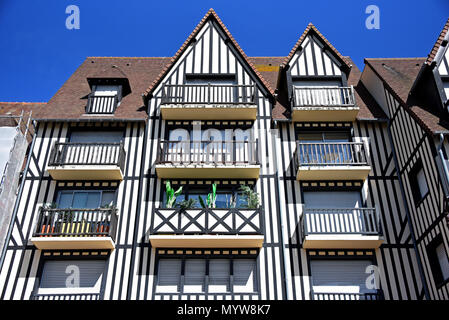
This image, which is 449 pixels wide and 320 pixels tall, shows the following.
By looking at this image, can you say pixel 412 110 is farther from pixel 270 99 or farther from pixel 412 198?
pixel 270 99

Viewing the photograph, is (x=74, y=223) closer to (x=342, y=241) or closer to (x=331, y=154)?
(x=342, y=241)

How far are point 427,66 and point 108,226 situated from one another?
40.6 ft

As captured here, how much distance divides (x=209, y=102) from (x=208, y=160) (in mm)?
2531

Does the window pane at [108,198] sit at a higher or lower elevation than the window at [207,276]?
higher

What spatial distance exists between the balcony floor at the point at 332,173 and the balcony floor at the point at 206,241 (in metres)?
3.02

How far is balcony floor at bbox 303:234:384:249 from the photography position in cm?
1389

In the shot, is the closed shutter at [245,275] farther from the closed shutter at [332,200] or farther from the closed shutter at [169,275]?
the closed shutter at [332,200]

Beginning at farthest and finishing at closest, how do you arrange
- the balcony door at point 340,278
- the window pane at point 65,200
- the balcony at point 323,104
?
the balcony at point 323,104, the window pane at point 65,200, the balcony door at point 340,278

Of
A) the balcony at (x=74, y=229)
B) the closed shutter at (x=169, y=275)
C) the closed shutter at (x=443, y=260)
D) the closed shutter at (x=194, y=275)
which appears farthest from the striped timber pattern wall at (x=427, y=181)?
the balcony at (x=74, y=229)

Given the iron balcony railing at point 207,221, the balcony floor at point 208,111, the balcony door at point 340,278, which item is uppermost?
the balcony floor at point 208,111

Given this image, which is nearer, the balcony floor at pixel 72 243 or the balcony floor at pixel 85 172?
the balcony floor at pixel 72 243

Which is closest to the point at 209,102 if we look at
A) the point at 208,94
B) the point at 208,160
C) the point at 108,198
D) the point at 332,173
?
the point at 208,94

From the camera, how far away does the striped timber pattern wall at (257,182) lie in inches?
542
